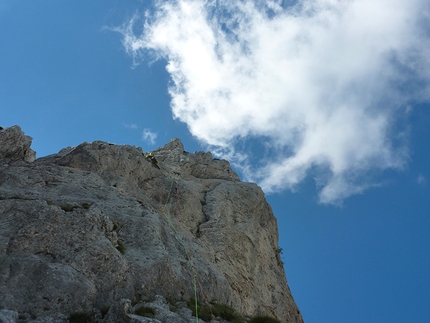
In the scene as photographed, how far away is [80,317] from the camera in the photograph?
43.3 feet

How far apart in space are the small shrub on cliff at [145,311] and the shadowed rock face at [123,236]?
2.35ft

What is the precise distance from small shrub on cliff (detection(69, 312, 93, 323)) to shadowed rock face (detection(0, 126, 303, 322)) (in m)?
0.45

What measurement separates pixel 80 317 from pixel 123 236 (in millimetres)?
7409

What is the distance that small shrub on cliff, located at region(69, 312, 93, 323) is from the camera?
13062mm

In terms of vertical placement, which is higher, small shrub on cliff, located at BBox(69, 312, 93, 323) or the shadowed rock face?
the shadowed rock face

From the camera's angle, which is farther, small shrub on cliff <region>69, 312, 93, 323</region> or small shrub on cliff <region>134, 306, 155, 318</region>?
small shrub on cliff <region>134, 306, 155, 318</region>

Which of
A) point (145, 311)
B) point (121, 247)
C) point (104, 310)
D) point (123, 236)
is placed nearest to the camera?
point (104, 310)

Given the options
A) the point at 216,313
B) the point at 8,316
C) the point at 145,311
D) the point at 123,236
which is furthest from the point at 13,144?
the point at 216,313

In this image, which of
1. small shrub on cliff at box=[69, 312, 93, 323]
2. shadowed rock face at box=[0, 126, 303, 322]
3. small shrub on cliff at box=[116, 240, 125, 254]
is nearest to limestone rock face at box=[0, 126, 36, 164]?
shadowed rock face at box=[0, 126, 303, 322]

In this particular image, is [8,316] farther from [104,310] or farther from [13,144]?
[13,144]

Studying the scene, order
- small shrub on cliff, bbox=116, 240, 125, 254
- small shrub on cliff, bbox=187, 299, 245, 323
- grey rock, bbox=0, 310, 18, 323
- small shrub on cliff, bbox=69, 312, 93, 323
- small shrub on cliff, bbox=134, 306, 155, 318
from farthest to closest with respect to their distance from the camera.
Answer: small shrub on cliff, bbox=116, 240, 125, 254 → small shrub on cliff, bbox=187, 299, 245, 323 → small shrub on cliff, bbox=134, 306, 155, 318 → small shrub on cliff, bbox=69, 312, 93, 323 → grey rock, bbox=0, 310, 18, 323

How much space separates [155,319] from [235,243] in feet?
47.9

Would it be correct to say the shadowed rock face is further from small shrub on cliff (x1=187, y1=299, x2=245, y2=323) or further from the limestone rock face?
small shrub on cliff (x1=187, y1=299, x2=245, y2=323)

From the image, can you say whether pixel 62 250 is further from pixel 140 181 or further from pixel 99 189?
pixel 140 181
